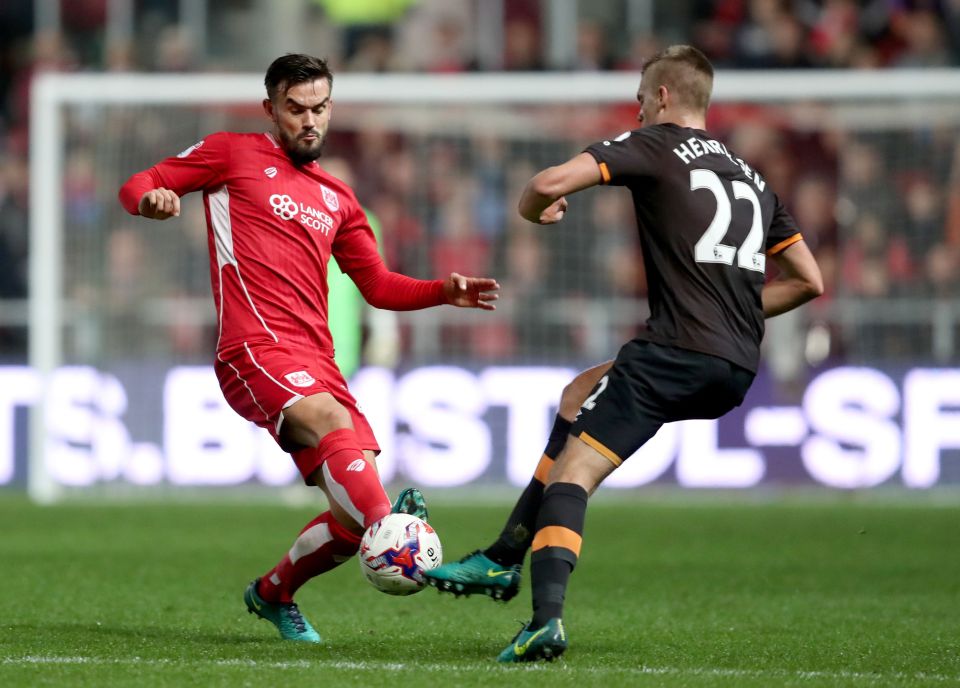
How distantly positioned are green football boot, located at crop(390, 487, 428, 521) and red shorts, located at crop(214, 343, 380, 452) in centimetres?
29

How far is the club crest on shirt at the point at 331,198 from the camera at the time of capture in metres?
6.27

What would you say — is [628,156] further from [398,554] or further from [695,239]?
[398,554]

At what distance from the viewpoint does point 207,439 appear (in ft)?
45.3

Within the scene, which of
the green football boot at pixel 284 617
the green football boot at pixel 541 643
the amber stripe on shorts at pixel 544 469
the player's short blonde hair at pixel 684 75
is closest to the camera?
the green football boot at pixel 541 643

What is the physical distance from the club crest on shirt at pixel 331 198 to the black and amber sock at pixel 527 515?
1.18 metres

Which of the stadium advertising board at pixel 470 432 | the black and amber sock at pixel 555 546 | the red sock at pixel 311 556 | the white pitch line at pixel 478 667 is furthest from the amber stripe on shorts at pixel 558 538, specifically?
the stadium advertising board at pixel 470 432

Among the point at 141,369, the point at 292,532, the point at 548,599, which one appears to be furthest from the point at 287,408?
the point at 141,369

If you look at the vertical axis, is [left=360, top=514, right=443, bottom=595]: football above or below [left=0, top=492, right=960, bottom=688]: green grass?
above

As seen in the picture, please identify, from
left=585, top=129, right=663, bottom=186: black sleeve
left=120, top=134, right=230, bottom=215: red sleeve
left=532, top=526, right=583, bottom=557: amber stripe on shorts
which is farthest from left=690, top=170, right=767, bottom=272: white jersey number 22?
left=120, top=134, right=230, bottom=215: red sleeve

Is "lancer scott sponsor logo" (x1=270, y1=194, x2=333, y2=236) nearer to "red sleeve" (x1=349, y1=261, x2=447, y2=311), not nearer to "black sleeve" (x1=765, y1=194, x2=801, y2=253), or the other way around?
"red sleeve" (x1=349, y1=261, x2=447, y2=311)

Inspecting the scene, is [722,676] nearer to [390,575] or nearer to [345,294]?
[390,575]

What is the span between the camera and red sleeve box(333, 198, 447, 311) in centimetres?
631

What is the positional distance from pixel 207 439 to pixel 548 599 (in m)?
8.81

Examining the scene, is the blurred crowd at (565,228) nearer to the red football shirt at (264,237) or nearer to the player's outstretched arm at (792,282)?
the player's outstretched arm at (792,282)
